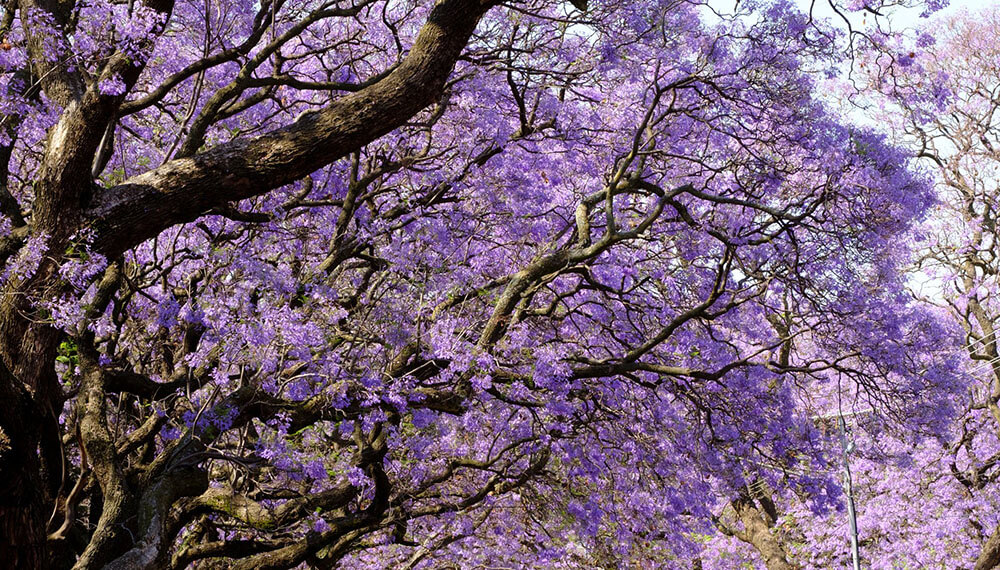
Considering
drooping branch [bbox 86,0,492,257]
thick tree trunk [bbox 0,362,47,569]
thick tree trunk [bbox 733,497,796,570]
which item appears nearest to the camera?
thick tree trunk [bbox 0,362,47,569]

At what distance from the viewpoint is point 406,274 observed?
9.81 m

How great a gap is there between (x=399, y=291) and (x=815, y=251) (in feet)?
18.1

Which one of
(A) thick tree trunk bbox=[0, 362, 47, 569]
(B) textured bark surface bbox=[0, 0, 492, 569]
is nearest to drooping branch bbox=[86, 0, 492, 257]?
(B) textured bark surface bbox=[0, 0, 492, 569]

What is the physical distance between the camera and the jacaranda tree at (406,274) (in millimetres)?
5270

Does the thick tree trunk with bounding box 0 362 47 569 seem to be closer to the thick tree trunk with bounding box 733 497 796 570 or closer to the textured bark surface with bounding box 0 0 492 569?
the textured bark surface with bounding box 0 0 492 569

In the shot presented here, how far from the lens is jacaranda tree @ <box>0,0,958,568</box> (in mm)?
5270

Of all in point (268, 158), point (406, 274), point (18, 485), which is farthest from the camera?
point (406, 274)

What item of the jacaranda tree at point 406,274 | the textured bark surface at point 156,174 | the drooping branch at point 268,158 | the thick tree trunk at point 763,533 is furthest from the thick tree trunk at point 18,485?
the thick tree trunk at point 763,533

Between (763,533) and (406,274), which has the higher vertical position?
(763,533)

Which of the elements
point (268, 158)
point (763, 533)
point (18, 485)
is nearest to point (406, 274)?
→ point (268, 158)

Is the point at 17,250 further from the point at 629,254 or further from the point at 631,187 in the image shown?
the point at 629,254

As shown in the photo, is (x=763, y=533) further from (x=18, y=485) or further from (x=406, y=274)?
(x=18, y=485)

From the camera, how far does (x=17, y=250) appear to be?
548cm

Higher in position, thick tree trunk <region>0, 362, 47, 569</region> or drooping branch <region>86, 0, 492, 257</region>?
drooping branch <region>86, 0, 492, 257</region>
